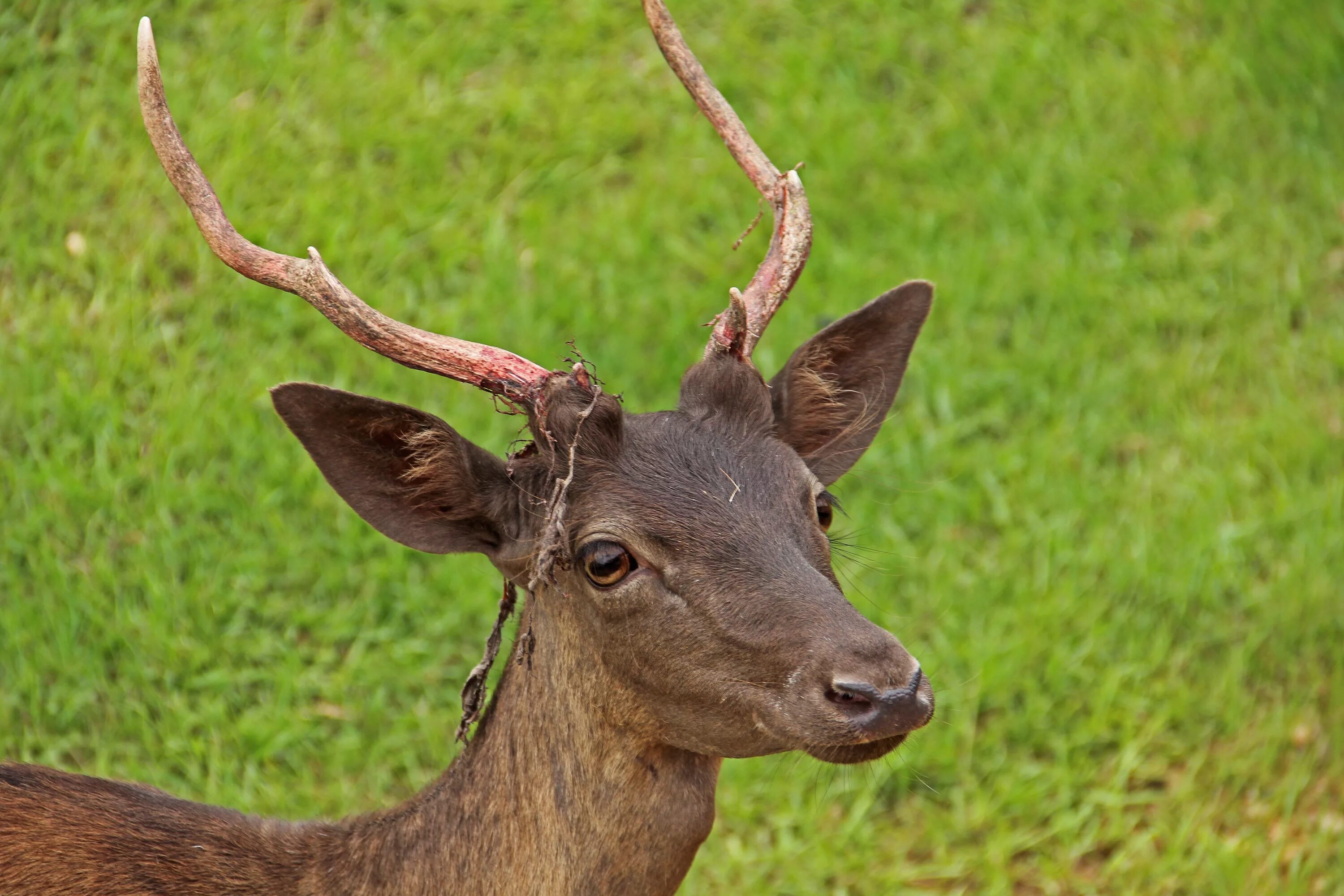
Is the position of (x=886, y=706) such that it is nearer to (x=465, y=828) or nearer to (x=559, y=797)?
(x=559, y=797)

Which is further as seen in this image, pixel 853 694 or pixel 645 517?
pixel 645 517

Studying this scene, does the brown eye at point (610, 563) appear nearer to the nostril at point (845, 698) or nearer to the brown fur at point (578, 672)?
the brown fur at point (578, 672)

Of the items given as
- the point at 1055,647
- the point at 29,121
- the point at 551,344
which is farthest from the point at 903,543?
the point at 29,121

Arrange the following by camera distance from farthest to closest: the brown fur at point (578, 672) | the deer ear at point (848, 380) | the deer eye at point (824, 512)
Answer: the deer ear at point (848, 380), the deer eye at point (824, 512), the brown fur at point (578, 672)

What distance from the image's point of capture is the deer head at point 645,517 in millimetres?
3406

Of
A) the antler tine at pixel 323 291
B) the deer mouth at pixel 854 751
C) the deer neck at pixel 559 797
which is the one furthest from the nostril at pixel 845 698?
the antler tine at pixel 323 291

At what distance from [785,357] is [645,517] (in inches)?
151

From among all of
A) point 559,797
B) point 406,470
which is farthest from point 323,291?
point 559,797

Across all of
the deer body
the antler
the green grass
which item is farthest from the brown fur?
the green grass

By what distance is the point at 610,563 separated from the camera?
364 centimetres

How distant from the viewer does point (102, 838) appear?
3934mm

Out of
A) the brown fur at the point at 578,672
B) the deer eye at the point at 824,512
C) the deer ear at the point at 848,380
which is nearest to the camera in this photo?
the brown fur at the point at 578,672

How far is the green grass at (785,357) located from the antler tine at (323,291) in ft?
8.63

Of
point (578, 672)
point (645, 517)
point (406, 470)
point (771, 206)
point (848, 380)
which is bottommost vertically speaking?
point (578, 672)
